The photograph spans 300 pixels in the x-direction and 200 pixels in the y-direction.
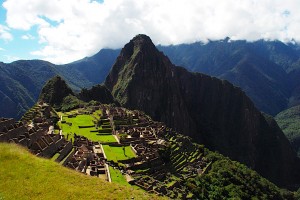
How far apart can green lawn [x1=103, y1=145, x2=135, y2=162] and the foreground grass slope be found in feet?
107

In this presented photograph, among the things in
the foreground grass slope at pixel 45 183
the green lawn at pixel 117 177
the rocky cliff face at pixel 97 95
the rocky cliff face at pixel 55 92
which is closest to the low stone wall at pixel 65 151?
the green lawn at pixel 117 177

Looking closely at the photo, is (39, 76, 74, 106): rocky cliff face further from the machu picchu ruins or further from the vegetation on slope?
the vegetation on slope

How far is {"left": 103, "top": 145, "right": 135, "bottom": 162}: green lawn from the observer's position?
6519 centimetres

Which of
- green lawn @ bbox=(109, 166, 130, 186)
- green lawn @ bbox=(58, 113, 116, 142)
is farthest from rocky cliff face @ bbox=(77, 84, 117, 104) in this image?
green lawn @ bbox=(109, 166, 130, 186)

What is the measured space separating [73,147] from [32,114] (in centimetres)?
3770

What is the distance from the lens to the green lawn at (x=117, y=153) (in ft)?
214

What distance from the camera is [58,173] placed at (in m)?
30.5

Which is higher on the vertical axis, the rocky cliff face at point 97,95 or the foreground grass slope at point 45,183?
the rocky cliff face at point 97,95

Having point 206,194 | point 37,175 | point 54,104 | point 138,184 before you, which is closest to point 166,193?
point 138,184

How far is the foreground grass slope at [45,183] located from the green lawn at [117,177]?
19.5 meters

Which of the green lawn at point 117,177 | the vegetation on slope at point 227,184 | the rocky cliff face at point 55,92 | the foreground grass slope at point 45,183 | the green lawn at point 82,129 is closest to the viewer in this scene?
the foreground grass slope at point 45,183

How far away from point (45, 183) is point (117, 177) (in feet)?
81.3

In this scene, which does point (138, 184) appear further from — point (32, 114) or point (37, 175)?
point (32, 114)

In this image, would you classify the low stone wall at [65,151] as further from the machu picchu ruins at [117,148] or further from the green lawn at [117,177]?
the green lawn at [117,177]
